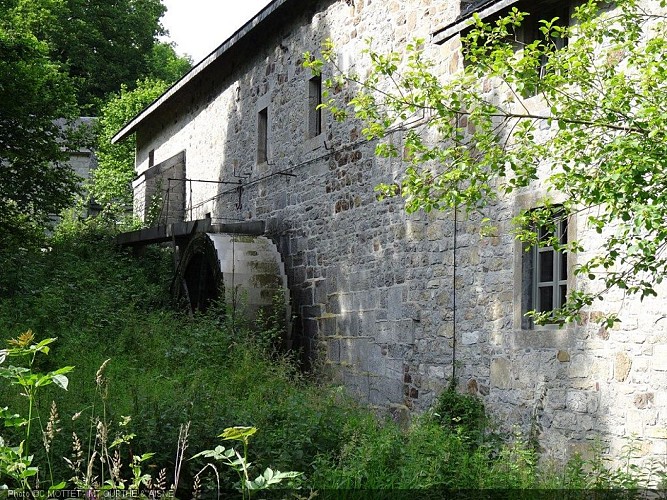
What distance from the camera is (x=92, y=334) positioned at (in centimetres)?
1188

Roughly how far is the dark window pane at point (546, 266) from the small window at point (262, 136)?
7067mm

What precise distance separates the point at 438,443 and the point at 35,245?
11.0 metres

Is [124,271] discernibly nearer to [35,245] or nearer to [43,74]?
[35,245]

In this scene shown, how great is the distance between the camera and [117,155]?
26.9 m

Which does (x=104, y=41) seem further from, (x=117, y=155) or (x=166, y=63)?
(x=117, y=155)

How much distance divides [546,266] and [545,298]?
10.9 inches

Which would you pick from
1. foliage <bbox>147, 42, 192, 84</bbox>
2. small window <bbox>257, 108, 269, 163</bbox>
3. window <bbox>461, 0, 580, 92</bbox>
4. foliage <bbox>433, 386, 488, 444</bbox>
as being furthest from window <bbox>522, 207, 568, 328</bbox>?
foliage <bbox>147, 42, 192, 84</bbox>

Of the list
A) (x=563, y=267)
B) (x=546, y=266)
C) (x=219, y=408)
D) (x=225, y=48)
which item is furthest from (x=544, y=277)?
(x=225, y=48)

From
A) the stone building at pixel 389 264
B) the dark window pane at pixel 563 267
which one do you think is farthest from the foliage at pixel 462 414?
the dark window pane at pixel 563 267

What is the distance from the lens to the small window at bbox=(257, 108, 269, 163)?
49.3ft

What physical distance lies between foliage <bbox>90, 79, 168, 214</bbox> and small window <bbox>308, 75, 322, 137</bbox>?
1119cm

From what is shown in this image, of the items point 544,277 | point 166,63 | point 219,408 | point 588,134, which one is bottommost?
Result: point 219,408

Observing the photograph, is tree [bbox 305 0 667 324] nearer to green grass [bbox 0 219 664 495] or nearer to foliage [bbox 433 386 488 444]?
green grass [bbox 0 219 664 495]

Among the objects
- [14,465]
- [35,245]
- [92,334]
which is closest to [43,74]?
[35,245]
